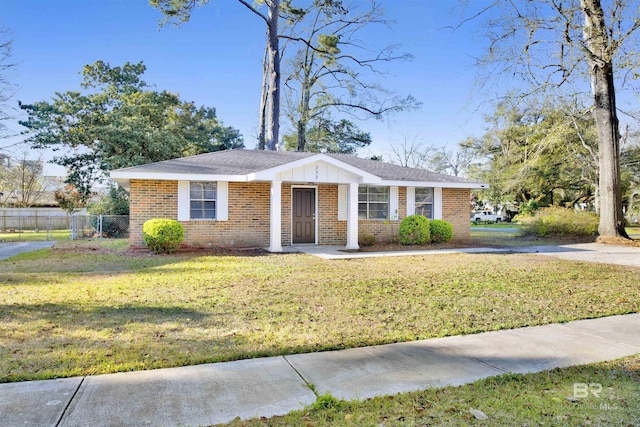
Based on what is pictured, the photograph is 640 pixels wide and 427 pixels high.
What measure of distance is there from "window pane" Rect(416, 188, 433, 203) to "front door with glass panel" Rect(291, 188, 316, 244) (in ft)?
13.8

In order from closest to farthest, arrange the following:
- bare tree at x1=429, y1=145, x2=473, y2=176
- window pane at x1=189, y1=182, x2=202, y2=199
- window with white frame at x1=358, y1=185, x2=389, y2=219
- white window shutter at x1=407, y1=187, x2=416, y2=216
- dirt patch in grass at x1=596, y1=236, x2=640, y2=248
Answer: window pane at x1=189, y1=182, x2=202, y2=199
window with white frame at x1=358, y1=185, x2=389, y2=219
white window shutter at x1=407, y1=187, x2=416, y2=216
dirt patch in grass at x1=596, y1=236, x2=640, y2=248
bare tree at x1=429, y1=145, x2=473, y2=176

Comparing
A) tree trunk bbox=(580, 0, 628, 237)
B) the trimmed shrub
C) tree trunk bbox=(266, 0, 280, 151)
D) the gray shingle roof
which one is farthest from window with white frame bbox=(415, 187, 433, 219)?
tree trunk bbox=(266, 0, 280, 151)

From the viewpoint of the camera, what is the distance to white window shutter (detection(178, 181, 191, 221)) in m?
13.0

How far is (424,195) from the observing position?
52.5 ft

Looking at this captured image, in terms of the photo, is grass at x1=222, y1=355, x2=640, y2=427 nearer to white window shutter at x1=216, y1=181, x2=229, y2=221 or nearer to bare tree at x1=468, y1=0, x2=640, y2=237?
white window shutter at x1=216, y1=181, x2=229, y2=221

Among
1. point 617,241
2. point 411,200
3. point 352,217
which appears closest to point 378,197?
point 411,200

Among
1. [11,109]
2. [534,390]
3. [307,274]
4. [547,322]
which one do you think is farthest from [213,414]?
[11,109]

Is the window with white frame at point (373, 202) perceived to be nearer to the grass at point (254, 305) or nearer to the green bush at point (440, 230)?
the green bush at point (440, 230)

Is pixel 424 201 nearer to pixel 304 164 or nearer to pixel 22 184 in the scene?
pixel 304 164

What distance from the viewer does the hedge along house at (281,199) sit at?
12688 millimetres

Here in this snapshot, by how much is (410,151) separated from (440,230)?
108 feet

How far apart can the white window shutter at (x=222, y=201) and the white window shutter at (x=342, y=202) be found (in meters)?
4.03

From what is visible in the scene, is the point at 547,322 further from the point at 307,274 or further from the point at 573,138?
the point at 573,138

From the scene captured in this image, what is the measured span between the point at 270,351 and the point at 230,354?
390 mm
